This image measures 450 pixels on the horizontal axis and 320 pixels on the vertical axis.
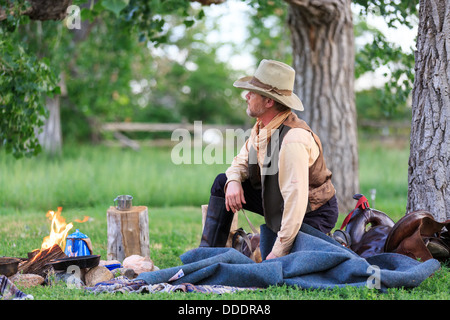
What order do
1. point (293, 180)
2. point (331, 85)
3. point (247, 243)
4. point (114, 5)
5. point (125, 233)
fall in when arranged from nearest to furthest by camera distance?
1. point (293, 180)
2. point (247, 243)
3. point (125, 233)
4. point (114, 5)
5. point (331, 85)

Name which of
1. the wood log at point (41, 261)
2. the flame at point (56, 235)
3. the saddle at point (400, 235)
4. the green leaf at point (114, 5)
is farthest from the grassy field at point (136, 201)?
the green leaf at point (114, 5)

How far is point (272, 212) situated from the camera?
390 cm

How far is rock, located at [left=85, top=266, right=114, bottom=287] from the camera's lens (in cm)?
365

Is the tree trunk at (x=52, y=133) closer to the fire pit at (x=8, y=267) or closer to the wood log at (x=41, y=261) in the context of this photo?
the wood log at (x=41, y=261)

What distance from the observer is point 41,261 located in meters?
3.89

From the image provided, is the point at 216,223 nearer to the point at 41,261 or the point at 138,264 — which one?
the point at 138,264

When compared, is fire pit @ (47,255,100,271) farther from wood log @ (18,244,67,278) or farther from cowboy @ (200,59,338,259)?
cowboy @ (200,59,338,259)

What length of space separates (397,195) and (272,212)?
6063 mm

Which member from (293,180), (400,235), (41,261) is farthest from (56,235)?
(400,235)

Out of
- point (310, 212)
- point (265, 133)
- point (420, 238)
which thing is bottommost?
point (420, 238)

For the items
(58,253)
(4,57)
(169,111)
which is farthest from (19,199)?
(169,111)

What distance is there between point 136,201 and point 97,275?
4.62m

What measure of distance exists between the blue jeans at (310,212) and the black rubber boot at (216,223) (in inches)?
2.9
